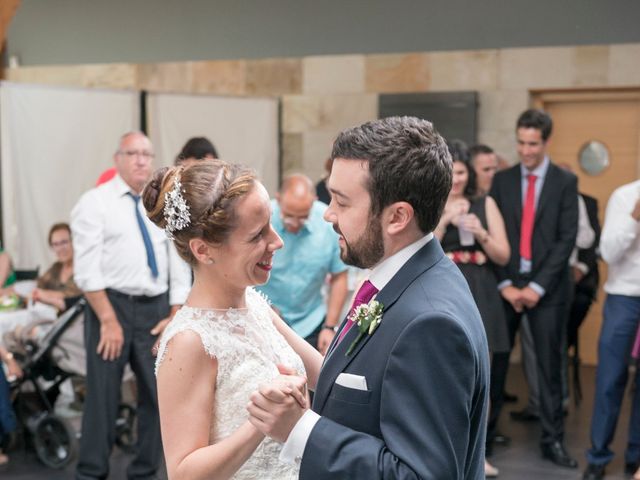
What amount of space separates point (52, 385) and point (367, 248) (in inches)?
171

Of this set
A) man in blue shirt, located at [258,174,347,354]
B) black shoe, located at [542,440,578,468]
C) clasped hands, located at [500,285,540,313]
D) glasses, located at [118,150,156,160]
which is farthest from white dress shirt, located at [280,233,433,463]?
black shoe, located at [542,440,578,468]

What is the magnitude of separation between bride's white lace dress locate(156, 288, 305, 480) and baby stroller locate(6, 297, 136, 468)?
10.5ft

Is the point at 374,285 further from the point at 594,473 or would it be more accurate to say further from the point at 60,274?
the point at 60,274

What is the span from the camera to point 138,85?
893 cm

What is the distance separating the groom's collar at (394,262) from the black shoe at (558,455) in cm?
370

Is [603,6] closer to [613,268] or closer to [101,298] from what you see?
[613,268]

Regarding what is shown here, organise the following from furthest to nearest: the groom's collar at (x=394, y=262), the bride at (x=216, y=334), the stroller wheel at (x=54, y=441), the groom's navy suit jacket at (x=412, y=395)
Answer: the stroller wheel at (x=54, y=441) → the bride at (x=216, y=334) → the groom's collar at (x=394, y=262) → the groom's navy suit jacket at (x=412, y=395)

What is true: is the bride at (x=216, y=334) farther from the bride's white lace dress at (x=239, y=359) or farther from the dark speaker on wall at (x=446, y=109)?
the dark speaker on wall at (x=446, y=109)

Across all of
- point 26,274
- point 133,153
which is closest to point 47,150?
point 26,274

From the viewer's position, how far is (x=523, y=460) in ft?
17.2

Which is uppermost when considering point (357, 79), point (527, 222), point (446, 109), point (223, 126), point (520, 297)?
point (357, 79)

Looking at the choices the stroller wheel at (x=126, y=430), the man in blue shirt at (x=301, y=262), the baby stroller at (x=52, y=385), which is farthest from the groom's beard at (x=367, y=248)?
the stroller wheel at (x=126, y=430)

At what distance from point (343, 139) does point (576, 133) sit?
22.0 ft

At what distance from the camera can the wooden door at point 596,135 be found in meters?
7.88
